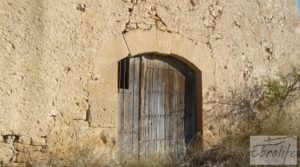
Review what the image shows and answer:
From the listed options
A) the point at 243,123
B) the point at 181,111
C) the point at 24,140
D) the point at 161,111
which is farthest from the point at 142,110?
the point at 243,123

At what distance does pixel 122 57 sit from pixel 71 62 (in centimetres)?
69

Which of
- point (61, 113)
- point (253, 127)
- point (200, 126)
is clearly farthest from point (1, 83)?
point (253, 127)

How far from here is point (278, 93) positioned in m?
7.28

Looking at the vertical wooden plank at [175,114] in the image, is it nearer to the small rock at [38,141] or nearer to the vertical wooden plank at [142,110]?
the vertical wooden plank at [142,110]

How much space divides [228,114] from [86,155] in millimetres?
2843

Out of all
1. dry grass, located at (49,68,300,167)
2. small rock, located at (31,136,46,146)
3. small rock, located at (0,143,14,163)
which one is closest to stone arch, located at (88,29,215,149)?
dry grass, located at (49,68,300,167)

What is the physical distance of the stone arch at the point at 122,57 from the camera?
4914mm

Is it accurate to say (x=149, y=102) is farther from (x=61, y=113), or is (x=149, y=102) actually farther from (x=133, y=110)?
(x=61, y=113)

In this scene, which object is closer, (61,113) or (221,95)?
(61,113)

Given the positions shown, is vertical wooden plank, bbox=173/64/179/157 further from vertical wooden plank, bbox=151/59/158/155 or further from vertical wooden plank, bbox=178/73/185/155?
vertical wooden plank, bbox=151/59/158/155

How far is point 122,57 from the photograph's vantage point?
202 inches

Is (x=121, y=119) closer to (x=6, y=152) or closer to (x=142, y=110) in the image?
(x=142, y=110)

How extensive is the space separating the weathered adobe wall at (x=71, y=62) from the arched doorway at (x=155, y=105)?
26 cm

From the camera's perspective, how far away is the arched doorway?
5.36 meters
